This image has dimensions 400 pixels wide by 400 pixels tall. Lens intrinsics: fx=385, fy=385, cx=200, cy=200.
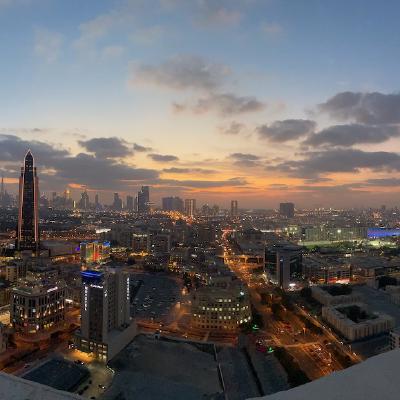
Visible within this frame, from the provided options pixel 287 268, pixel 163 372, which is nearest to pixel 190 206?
pixel 287 268

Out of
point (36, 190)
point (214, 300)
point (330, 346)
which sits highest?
point (36, 190)

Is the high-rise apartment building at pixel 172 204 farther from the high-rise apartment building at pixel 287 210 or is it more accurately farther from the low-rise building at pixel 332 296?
the low-rise building at pixel 332 296

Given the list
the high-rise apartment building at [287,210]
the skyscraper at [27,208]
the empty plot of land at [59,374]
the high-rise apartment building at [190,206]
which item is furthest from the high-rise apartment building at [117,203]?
the empty plot of land at [59,374]

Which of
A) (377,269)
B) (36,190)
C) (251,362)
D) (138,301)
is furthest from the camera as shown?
(36,190)

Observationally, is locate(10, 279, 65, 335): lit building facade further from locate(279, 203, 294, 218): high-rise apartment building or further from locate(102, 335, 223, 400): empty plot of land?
locate(279, 203, 294, 218): high-rise apartment building

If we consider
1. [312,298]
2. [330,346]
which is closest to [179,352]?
[330,346]

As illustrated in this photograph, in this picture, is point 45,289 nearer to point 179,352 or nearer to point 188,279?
point 179,352

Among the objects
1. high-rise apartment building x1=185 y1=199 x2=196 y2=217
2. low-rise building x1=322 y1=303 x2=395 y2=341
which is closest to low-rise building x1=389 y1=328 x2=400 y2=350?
low-rise building x1=322 y1=303 x2=395 y2=341
